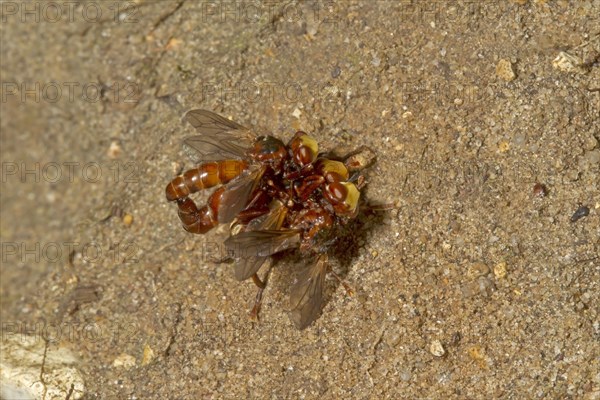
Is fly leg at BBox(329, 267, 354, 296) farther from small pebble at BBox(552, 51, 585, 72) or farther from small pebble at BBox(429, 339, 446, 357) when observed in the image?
small pebble at BBox(552, 51, 585, 72)

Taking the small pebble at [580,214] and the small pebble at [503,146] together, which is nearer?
the small pebble at [580,214]

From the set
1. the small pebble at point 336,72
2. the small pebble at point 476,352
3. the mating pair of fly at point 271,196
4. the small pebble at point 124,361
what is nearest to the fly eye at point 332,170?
the mating pair of fly at point 271,196

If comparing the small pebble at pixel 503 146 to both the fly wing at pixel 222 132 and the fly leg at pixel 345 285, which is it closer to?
the fly leg at pixel 345 285

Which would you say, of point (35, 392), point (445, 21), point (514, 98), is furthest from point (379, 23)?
point (35, 392)

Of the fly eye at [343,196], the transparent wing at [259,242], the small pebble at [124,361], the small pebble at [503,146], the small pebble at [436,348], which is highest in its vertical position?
the small pebble at [503,146]

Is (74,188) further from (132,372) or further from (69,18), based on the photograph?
(132,372)

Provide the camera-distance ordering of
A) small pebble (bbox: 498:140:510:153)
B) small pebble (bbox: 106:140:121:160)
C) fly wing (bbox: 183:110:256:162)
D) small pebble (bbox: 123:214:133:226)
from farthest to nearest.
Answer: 1. small pebble (bbox: 106:140:121:160)
2. small pebble (bbox: 123:214:133:226)
3. fly wing (bbox: 183:110:256:162)
4. small pebble (bbox: 498:140:510:153)

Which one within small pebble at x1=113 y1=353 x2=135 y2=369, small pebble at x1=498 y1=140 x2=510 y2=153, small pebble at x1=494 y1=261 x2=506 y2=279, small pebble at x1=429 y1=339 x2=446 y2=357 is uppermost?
small pebble at x1=498 y1=140 x2=510 y2=153

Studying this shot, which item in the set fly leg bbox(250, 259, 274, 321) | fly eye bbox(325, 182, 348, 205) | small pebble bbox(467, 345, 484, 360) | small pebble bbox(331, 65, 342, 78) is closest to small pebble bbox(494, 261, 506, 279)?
small pebble bbox(467, 345, 484, 360)
